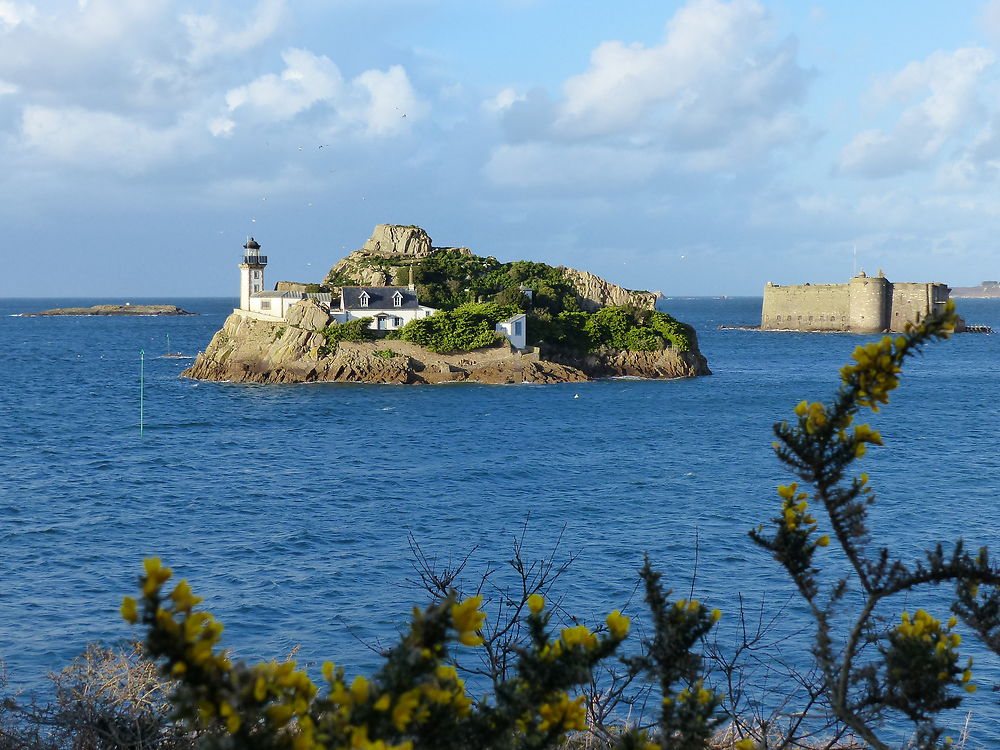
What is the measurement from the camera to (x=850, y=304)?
148750mm

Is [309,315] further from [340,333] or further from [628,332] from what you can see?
[628,332]

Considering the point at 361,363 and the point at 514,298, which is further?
the point at 514,298

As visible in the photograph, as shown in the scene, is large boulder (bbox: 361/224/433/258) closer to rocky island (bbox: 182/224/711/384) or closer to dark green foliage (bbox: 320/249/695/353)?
dark green foliage (bbox: 320/249/695/353)

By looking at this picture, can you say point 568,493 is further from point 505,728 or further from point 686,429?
point 505,728

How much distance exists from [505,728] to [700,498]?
33.9m

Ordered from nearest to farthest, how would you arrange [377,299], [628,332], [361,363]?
[361,363] → [377,299] → [628,332]

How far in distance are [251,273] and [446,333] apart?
77.7 feet

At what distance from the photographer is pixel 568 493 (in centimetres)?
3966

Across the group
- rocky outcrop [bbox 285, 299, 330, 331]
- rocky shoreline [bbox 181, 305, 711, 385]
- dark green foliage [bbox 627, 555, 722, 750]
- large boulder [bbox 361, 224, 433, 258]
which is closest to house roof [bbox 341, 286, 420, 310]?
rocky outcrop [bbox 285, 299, 330, 331]

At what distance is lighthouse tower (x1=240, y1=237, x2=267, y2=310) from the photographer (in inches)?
3711

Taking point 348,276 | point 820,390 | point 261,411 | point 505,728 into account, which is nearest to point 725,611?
point 505,728

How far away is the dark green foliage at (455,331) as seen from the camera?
272 ft

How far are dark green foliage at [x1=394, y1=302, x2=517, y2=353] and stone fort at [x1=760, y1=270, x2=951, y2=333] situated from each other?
73.5 meters

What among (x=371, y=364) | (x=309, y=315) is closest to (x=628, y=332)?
(x=371, y=364)
